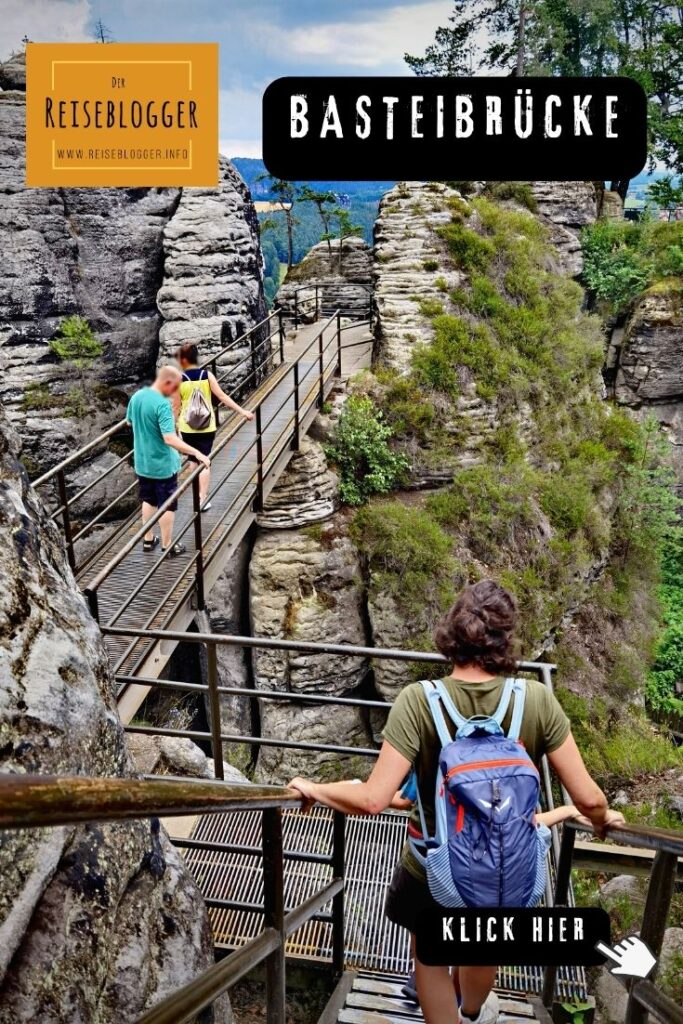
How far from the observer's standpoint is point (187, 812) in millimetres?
1405

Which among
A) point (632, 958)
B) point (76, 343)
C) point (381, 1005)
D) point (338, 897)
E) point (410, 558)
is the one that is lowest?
point (410, 558)

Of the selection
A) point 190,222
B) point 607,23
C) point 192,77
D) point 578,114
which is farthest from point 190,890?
point 607,23

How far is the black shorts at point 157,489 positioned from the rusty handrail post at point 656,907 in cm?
463

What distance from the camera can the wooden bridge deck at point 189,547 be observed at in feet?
17.7

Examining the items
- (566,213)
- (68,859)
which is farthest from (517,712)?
(566,213)

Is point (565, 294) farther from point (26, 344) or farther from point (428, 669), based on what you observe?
point (26, 344)

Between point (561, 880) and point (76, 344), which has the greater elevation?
point (76, 344)

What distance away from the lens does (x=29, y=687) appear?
2.14 metres

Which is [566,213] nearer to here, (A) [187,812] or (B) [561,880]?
(B) [561,880]

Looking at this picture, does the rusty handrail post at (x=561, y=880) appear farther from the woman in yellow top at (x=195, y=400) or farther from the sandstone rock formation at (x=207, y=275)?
the sandstone rock formation at (x=207, y=275)

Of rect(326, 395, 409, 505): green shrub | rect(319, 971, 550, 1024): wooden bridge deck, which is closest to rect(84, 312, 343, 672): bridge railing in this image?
rect(326, 395, 409, 505): green shrub

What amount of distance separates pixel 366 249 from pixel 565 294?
32.3 ft

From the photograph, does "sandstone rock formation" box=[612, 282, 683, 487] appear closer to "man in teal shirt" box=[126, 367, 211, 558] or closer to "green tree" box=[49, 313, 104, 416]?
"green tree" box=[49, 313, 104, 416]

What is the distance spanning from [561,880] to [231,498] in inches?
224
